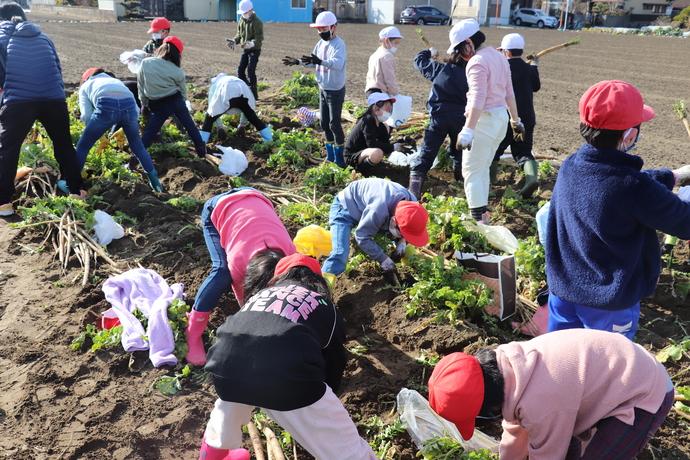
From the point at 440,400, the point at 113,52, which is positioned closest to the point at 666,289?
the point at 440,400

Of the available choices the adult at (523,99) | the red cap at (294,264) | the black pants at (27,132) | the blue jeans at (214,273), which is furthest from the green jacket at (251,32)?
the red cap at (294,264)

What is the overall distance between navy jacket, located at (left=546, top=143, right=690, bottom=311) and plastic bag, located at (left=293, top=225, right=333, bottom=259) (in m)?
2.30

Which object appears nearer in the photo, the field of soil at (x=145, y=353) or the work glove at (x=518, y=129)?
the field of soil at (x=145, y=353)

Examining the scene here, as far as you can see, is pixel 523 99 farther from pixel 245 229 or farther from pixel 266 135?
pixel 245 229

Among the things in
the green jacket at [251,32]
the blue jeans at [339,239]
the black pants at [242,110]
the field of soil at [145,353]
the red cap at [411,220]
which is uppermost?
the green jacket at [251,32]

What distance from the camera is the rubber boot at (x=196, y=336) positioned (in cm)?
378

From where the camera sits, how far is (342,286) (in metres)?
4.74

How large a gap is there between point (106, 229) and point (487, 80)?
382 centimetres

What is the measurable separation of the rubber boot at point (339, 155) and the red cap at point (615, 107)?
485cm

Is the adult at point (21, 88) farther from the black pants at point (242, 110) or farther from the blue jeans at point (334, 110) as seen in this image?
the blue jeans at point (334, 110)

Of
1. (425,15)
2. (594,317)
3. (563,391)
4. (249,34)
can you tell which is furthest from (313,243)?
(425,15)

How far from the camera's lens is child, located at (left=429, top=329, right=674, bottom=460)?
2213 mm

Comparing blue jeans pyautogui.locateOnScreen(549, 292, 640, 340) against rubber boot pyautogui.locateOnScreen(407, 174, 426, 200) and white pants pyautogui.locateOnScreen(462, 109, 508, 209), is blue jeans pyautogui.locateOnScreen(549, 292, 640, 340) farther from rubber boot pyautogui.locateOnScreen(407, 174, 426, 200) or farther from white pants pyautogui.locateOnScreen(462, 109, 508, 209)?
rubber boot pyautogui.locateOnScreen(407, 174, 426, 200)

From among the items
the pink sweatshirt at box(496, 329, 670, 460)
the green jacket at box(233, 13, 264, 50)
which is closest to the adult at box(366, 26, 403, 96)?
the green jacket at box(233, 13, 264, 50)
